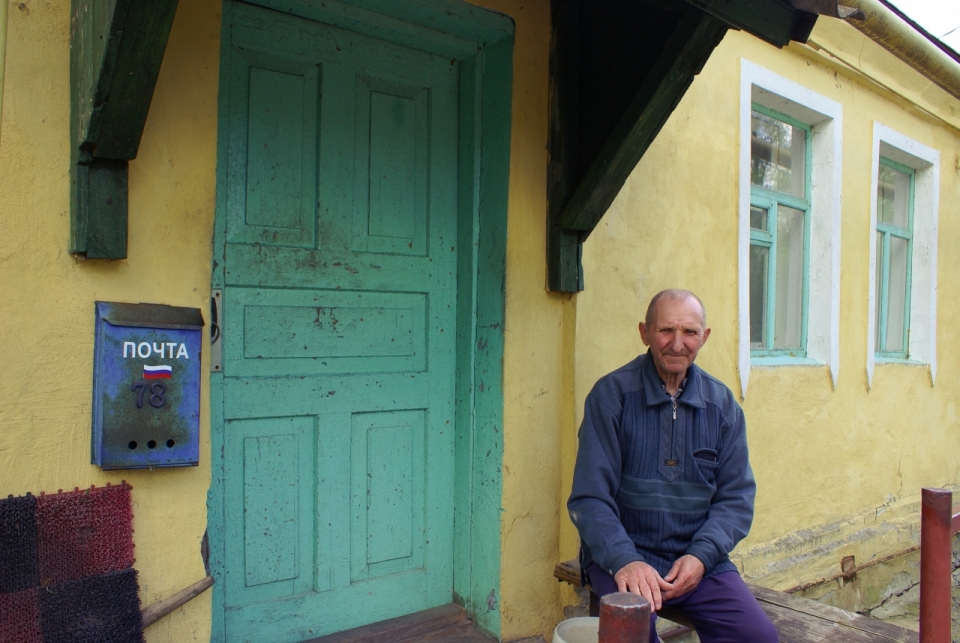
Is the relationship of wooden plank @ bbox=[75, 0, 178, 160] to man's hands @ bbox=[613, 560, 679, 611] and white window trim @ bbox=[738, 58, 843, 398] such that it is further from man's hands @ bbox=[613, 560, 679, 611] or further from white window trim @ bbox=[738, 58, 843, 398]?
white window trim @ bbox=[738, 58, 843, 398]

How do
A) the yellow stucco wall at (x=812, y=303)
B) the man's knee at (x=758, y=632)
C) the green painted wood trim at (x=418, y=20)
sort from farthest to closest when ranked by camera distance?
1. the yellow stucco wall at (x=812, y=303)
2. the green painted wood trim at (x=418, y=20)
3. the man's knee at (x=758, y=632)

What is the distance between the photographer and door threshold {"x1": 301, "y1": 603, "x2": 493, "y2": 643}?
255 centimetres

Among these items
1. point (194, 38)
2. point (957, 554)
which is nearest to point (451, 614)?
point (194, 38)

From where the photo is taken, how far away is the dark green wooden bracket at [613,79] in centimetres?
227

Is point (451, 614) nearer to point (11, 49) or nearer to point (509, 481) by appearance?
point (509, 481)

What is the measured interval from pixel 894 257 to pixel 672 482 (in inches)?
175

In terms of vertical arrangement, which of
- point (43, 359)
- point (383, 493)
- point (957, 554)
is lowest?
point (957, 554)

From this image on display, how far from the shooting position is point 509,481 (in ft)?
8.91

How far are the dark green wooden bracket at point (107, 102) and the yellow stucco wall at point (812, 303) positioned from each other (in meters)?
1.76

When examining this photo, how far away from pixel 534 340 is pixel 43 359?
1.66 meters

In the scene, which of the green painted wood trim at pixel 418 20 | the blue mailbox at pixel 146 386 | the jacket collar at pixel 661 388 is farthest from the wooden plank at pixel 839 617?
the green painted wood trim at pixel 418 20

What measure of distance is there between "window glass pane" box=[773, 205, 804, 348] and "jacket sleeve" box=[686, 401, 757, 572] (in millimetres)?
2334

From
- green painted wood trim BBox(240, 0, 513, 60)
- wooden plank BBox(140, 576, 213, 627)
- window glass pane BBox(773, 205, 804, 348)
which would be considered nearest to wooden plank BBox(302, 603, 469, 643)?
wooden plank BBox(140, 576, 213, 627)

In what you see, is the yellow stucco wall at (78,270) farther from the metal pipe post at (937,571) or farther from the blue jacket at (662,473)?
the metal pipe post at (937,571)
